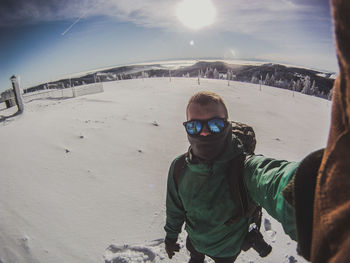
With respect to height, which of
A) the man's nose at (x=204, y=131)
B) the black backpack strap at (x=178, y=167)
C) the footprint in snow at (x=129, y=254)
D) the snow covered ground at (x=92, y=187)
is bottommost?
the footprint in snow at (x=129, y=254)

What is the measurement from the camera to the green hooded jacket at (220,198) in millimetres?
963

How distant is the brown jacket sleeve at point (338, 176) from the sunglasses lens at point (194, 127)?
1.01m

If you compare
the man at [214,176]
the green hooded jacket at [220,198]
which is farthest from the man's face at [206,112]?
the green hooded jacket at [220,198]

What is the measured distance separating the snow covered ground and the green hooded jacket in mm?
1223

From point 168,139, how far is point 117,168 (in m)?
2.58

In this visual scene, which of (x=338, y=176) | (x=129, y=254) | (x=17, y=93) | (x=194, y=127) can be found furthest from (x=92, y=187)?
(x=17, y=93)

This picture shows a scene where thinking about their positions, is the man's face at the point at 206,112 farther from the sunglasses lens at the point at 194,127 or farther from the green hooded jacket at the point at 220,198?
the green hooded jacket at the point at 220,198

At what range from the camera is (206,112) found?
149cm

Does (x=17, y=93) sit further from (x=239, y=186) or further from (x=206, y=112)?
(x=239, y=186)

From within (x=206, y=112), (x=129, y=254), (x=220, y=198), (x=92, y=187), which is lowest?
(x=129, y=254)

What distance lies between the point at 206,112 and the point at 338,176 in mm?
1071

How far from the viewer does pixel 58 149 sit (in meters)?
5.42

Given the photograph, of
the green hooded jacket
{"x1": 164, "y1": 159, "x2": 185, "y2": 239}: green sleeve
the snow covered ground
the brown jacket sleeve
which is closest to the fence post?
the snow covered ground

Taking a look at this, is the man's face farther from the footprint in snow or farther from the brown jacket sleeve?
the footprint in snow
